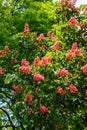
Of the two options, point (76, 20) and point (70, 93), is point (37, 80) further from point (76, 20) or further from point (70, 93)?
point (76, 20)

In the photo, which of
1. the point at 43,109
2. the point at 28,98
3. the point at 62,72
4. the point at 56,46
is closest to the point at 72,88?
the point at 62,72

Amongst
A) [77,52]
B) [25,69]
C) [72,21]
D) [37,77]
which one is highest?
[72,21]

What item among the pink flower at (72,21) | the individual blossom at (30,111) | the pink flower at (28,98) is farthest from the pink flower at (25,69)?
the pink flower at (72,21)

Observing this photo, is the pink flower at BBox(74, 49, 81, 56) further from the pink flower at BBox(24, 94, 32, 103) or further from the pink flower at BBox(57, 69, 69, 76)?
the pink flower at BBox(24, 94, 32, 103)

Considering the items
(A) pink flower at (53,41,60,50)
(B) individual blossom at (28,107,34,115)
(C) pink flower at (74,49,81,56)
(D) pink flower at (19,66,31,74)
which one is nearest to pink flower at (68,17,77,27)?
(A) pink flower at (53,41,60,50)

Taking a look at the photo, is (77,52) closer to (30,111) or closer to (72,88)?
(72,88)

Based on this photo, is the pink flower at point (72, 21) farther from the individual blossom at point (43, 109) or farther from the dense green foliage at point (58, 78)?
the individual blossom at point (43, 109)

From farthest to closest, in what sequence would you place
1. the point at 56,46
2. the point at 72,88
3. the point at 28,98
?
the point at 56,46
the point at 28,98
the point at 72,88

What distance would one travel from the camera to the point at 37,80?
1296 cm

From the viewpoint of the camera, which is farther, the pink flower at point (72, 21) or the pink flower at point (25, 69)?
the pink flower at point (72, 21)

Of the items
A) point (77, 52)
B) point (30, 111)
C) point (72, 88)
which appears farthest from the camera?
point (30, 111)

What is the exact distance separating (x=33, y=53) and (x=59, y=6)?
7.67ft

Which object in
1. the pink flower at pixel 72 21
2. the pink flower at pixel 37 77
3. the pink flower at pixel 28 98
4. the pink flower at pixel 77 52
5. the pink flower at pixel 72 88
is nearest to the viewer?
the pink flower at pixel 72 88

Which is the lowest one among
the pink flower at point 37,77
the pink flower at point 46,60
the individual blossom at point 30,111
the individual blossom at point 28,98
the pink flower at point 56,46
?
the individual blossom at point 30,111
